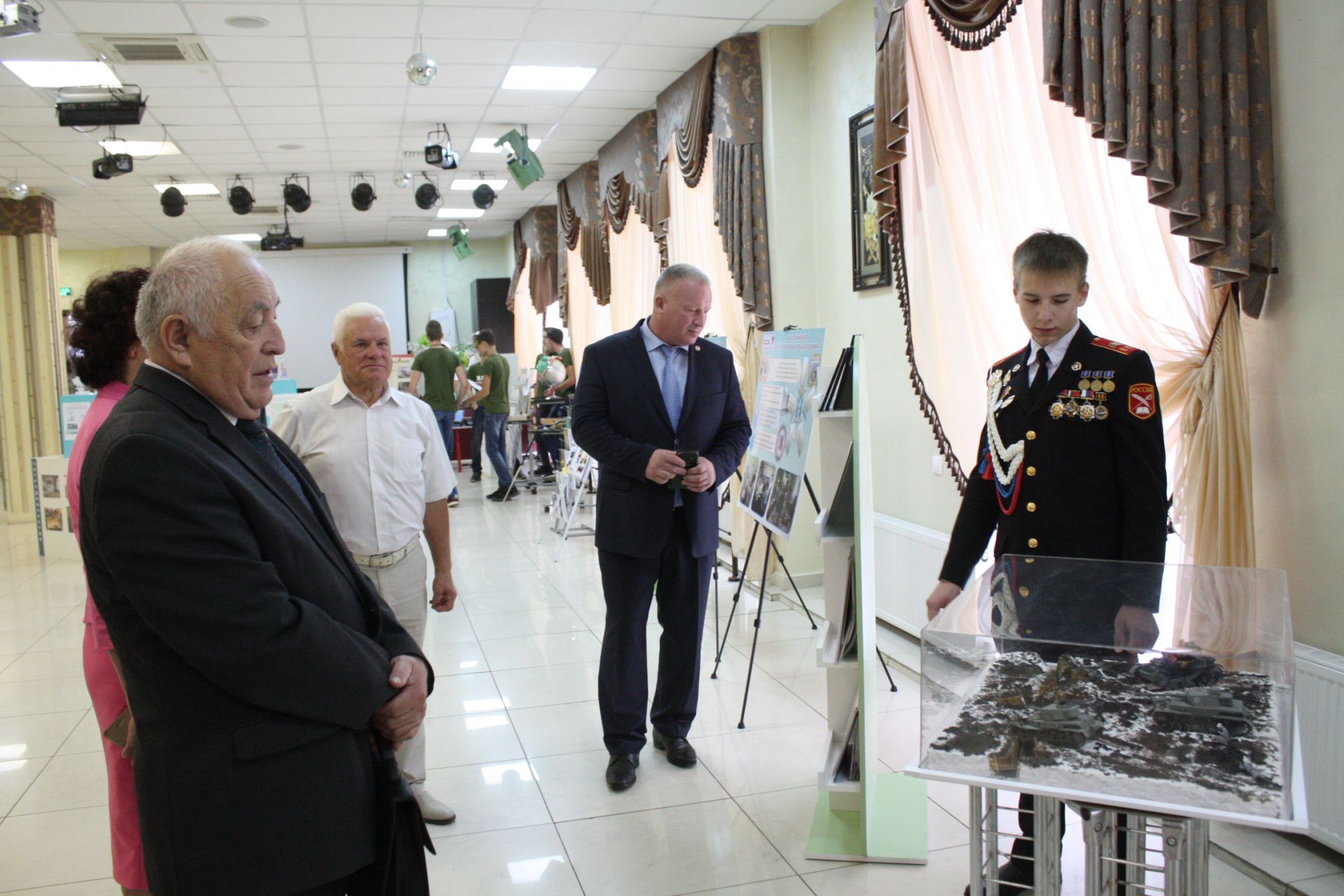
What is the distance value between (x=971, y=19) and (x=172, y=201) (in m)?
7.96

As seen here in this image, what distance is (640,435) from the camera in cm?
318

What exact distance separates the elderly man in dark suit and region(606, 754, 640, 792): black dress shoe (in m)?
1.71

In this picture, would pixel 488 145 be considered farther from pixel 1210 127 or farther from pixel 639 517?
pixel 1210 127

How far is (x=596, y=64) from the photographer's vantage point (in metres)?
6.52

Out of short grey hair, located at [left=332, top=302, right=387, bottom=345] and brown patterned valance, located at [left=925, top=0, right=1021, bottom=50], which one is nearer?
short grey hair, located at [left=332, top=302, right=387, bottom=345]

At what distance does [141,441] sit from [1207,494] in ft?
8.41

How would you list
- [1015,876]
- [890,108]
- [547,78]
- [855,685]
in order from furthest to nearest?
1. [547,78]
2. [890,108]
3. [855,685]
4. [1015,876]

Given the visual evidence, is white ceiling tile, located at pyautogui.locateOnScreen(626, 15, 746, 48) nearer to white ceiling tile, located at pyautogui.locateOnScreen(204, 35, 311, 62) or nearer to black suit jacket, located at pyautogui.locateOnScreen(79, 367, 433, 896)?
white ceiling tile, located at pyautogui.locateOnScreen(204, 35, 311, 62)

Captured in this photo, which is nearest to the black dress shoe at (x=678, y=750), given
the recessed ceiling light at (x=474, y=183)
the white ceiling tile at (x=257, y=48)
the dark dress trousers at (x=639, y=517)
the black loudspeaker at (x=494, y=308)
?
the dark dress trousers at (x=639, y=517)

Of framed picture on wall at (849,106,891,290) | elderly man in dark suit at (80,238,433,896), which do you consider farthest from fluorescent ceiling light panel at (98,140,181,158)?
elderly man in dark suit at (80,238,433,896)

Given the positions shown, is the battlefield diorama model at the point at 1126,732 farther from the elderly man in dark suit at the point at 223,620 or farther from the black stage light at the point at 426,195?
the black stage light at the point at 426,195

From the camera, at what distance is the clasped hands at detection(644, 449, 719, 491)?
9.89ft

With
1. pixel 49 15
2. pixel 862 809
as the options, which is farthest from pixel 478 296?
pixel 862 809

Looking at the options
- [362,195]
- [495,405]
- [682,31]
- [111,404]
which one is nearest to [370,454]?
[111,404]
